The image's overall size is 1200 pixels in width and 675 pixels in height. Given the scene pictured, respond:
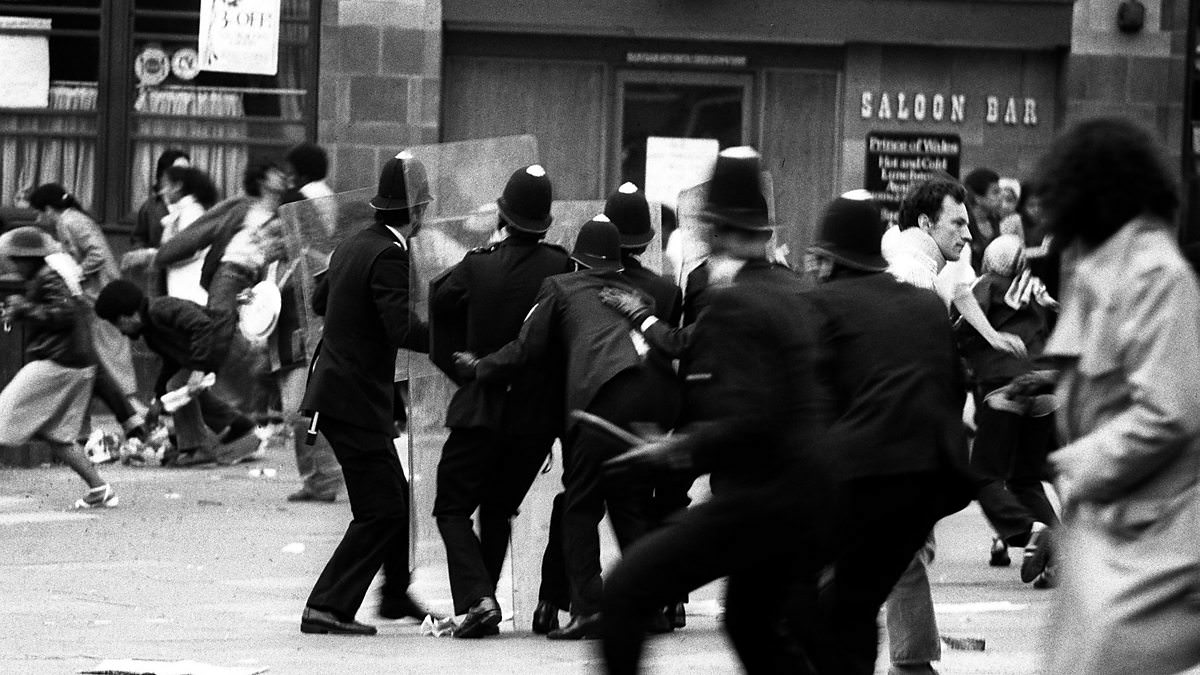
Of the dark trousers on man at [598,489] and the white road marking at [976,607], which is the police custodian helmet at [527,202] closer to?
the dark trousers on man at [598,489]

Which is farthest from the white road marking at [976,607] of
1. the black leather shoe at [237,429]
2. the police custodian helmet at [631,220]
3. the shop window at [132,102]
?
the shop window at [132,102]

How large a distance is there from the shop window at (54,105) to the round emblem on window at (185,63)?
0.61 metres

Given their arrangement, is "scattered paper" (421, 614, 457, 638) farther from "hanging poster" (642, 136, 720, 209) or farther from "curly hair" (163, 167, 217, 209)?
"hanging poster" (642, 136, 720, 209)

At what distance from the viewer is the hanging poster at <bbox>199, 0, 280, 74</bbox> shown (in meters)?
17.1

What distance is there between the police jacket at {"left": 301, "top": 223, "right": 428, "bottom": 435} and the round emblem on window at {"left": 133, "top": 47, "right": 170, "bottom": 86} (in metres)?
9.20

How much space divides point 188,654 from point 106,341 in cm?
734

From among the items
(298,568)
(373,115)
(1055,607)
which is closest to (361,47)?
(373,115)

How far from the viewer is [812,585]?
6113mm

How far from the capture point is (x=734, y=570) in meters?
5.75

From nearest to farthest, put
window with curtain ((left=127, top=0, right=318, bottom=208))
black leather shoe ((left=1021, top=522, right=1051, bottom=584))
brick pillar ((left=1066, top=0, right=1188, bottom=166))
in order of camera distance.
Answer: black leather shoe ((left=1021, top=522, right=1051, bottom=584))
window with curtain ((left=127, top=0, right=318, bottom=208))
brick pillar ((left=1066, top=0, right=1188, bottom=166))

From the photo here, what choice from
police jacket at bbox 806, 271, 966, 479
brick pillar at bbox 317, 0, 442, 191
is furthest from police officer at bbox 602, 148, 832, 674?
brick pillar at bbox 317, 0, 442, 191

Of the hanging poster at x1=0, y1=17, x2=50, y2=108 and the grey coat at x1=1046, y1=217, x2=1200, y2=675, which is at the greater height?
the hanging poster at x1=0, y1=17, x2=50, y2=108

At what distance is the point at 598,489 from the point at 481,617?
680mm

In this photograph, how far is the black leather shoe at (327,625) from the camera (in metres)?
8.66
